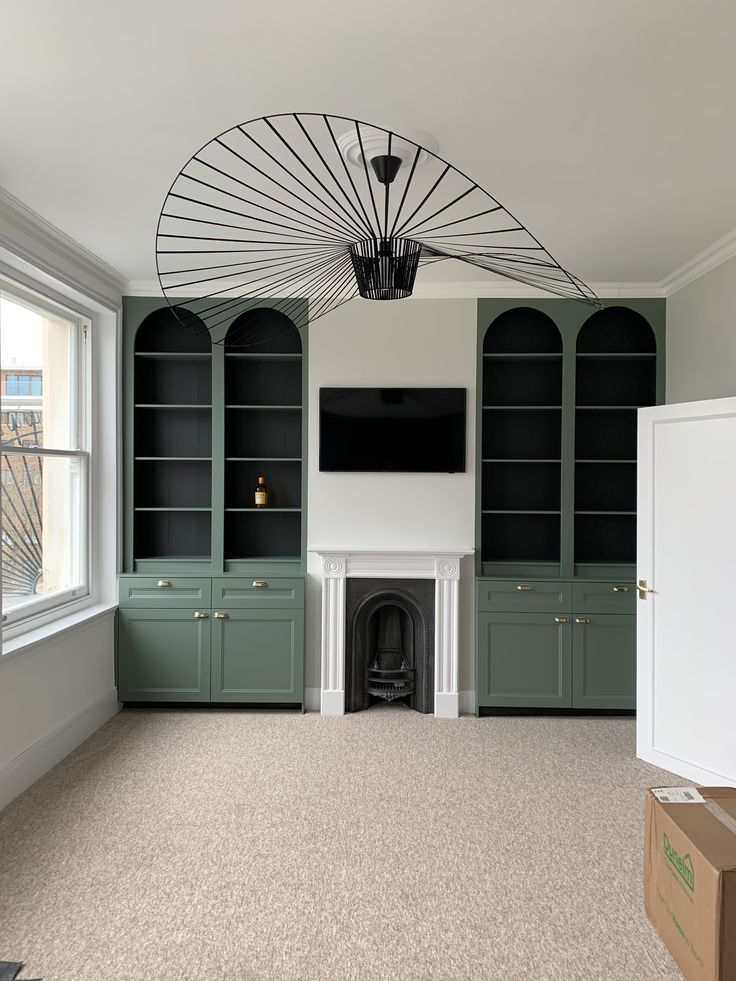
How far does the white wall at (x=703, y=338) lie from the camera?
3953 millimetres

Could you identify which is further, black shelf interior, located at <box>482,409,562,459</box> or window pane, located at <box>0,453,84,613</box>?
black shelf interior, located at <box>482,409,562,459</box>

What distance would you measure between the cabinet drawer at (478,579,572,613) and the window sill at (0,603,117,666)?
2.44m

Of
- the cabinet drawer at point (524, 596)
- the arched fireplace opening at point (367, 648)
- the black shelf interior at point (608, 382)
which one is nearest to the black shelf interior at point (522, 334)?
the black shelf interior at point (608, 382)

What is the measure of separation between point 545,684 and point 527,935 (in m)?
2.40

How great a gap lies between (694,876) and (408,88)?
→ 264cm

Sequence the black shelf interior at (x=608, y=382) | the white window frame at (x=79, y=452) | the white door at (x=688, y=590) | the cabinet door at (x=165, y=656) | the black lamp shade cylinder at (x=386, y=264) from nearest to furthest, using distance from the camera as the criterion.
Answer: the black lamp shade cylinder at (x=386, y=264) → the white door at (x=688, y=590) → the white window frame at (x=79, y=452) → the cabinet door at (x=165, y=656) → the black shelf interior at (x=608, y=382)

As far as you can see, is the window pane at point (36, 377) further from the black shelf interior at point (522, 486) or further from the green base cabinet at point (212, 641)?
the black shelf interior at point (522, 486)

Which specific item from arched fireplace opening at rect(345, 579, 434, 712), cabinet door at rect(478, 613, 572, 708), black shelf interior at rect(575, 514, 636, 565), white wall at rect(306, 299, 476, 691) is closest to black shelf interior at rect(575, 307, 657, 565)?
black shelf interior at rect(575, 514, 636, 565)

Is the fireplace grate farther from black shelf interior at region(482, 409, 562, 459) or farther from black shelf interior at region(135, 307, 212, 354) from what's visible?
black shelf interior at region(135, 307, 212, 354)

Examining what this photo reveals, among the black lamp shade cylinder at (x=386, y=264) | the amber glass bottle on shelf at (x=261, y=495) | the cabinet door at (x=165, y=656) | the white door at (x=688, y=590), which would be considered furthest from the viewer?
the amber glass bottle on shelf at (x=261, y=495)

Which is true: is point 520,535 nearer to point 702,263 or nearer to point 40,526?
point 702,263

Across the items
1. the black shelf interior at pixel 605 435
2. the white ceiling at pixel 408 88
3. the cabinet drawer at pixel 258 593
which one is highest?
the white ceiling at pixel 408 88

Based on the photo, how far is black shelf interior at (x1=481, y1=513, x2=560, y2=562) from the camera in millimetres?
5129

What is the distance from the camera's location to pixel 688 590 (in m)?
3.76
